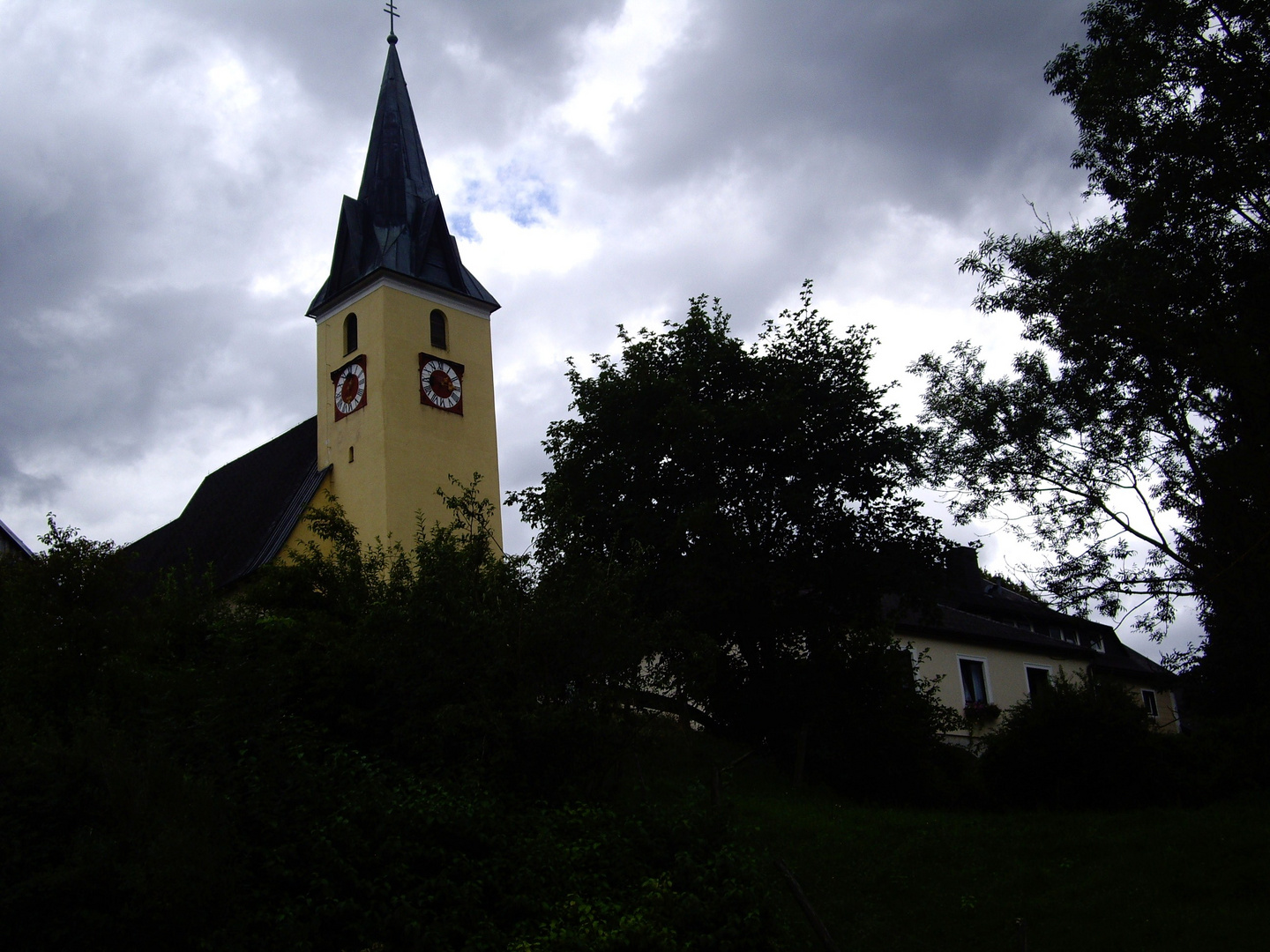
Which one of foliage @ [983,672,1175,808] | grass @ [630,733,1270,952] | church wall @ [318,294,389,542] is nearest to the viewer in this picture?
grass @ [630,733,1270,952]

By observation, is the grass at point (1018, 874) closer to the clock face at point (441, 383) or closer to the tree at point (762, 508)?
the tree at point (762, 508)

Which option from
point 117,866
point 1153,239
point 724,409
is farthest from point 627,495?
point 117,866

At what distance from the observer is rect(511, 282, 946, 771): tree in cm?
1972

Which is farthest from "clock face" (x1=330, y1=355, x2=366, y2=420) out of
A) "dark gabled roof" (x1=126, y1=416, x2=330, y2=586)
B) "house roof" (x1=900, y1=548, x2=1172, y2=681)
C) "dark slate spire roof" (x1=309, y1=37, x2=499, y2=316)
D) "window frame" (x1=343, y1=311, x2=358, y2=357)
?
"house roof" (x1=900, y1=548, x2=1172, y2=681)

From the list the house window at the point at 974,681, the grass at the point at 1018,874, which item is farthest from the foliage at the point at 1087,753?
the house window at the point at 974,681

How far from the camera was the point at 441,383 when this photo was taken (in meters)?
34.1

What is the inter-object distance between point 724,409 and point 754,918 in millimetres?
12184

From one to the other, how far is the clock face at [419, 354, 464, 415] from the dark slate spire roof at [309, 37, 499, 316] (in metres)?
2.58

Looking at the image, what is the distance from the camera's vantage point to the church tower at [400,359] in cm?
3222

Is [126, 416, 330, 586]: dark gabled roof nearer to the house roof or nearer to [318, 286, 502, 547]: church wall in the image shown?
[318, 286, 502, 547]: church wall

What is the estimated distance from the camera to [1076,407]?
52.1 ft

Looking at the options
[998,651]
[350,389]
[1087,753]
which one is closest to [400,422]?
[350,389]

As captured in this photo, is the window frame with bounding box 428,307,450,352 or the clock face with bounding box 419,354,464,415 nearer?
the clock face with bounding box 419,354,464,415

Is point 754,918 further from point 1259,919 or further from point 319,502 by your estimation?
point 319,502
